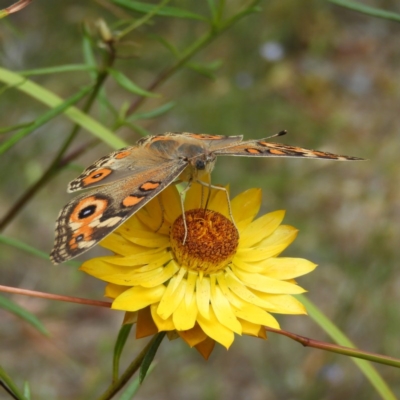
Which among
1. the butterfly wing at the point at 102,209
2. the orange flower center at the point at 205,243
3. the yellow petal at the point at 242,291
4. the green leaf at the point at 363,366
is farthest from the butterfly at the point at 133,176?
the green leaf at the point at 363,366

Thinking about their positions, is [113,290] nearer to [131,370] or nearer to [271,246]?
[131,370]

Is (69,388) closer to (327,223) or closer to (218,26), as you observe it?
(327,223)

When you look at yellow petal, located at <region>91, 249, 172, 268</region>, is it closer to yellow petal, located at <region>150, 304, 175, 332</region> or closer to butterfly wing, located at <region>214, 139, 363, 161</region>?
yellow petal, located at <region>150, 304, 175, 332</region>

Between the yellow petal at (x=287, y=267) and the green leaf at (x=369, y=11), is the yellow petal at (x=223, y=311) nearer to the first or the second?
the yellow petal at (x=287, y=267)

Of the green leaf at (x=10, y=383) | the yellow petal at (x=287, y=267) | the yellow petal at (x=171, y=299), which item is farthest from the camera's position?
the yellow petal at (x=287, y=267)

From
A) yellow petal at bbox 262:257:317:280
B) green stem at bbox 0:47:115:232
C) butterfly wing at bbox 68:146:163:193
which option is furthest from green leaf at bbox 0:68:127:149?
yellow petal at bbox 262:257:317:280

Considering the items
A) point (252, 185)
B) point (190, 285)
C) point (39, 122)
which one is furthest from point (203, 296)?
point (252, 185)

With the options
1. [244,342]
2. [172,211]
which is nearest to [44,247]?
[244,342]
